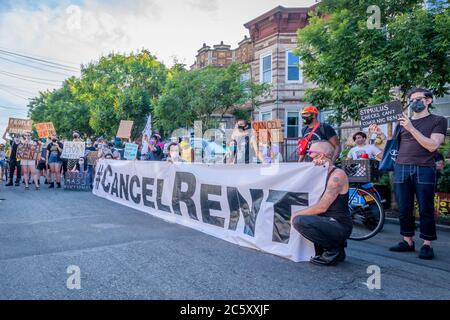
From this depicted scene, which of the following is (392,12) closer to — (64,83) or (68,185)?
(68,185)

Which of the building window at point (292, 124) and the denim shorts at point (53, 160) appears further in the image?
the building window at point (292, 124)

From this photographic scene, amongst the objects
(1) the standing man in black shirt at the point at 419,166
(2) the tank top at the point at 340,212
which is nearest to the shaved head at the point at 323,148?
(2) the tank top at the point at 340,212

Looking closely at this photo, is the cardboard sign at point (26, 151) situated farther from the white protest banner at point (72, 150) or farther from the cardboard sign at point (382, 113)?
the cardboard sign at point (382, 113)

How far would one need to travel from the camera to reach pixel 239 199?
5621 millimetres

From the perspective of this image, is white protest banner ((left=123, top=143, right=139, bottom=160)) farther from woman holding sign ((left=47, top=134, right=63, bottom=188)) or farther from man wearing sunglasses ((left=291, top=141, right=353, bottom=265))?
man wearing sunglasses ((left=291, top=141, right=353, bottom=265))

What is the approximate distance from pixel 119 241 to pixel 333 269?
294cm

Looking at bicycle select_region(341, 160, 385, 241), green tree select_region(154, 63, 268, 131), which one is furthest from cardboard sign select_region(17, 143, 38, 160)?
bicycle select_region(341, 160, 385, 241)

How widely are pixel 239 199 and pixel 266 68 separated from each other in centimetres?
2081

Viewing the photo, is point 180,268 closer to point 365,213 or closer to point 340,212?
point 340,212

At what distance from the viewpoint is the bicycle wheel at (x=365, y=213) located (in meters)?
5.94

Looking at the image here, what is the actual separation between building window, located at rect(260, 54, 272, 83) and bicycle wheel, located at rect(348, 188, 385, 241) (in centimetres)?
1919

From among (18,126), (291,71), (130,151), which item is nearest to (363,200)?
(130,151)

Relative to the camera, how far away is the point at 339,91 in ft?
33.1

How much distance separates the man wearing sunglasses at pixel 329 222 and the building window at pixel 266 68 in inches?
829
